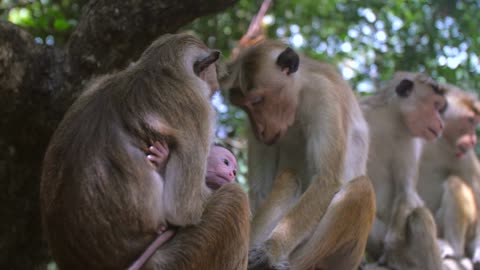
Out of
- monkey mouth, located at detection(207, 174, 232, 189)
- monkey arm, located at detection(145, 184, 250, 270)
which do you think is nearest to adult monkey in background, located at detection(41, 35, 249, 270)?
monkey arm, located at detection(145, 184, 250, 270)

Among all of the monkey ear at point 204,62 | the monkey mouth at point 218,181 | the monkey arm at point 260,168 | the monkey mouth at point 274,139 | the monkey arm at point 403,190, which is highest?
the monkey ear at point 204,62

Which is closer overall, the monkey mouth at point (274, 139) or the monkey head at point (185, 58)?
the monkey head at point (185, 58)

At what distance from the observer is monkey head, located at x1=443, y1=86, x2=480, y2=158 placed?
7973mm

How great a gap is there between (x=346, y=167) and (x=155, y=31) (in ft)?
6.12

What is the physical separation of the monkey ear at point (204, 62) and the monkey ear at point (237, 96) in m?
1.01

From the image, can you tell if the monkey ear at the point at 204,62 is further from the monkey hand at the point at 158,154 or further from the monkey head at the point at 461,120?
the monkey head at the point at 461,120

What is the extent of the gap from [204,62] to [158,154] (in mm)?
772

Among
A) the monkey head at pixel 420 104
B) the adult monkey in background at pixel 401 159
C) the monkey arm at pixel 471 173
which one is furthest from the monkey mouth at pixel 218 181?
the monkey arm at pixel 471 173

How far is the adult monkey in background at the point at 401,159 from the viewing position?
6.43m

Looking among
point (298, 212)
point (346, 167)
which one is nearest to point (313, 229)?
point (298, 212)

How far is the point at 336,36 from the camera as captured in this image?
8617 millimetres

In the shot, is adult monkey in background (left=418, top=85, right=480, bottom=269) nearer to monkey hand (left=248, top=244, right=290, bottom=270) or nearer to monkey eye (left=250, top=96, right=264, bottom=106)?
monkey eye (left=250, top=96, right=264, bottom=106)

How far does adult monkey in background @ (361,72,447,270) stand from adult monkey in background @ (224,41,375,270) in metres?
1.41

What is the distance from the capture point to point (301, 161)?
5.34 metres
